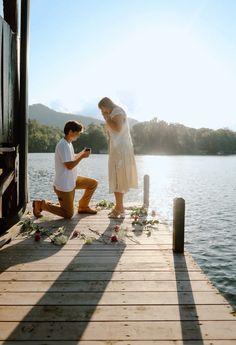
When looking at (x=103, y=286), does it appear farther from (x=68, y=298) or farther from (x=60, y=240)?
(x=60, y=240)

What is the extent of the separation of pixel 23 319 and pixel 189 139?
6792 inches

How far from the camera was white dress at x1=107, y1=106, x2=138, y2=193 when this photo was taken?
9.38m

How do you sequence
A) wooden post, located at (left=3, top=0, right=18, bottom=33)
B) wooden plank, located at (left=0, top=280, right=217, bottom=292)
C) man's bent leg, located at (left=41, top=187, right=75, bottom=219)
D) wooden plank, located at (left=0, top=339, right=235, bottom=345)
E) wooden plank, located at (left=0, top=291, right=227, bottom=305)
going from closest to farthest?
1. wooden plank, located at (left=0, top=339, right=235, bottom=345)
2. wooden plank, located at (left=0, top=291, right=227, bottom=305)
3. wooden plank, located at (left=0, top=280, right=217, bottom=292)
4. wooden post, located at (left=3, top=0, right=18, bottom=33)
5. man's bent leg, located at (left=41, top=187, right=75, bottom=219)

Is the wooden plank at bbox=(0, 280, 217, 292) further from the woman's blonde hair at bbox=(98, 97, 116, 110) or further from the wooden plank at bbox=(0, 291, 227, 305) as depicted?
the woman's blonde hair at bbox=(98, 97, 116, 110)

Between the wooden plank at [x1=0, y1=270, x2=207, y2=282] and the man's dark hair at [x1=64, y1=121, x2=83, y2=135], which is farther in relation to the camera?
the man's dark hair at [x1=64, y1=121, x2=83, y2=135]

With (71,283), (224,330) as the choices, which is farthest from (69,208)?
(224,330)

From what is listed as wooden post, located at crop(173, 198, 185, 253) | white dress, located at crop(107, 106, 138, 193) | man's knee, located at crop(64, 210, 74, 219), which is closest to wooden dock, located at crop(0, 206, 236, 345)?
wooden post, located at crop(173, 198, 185, 253)

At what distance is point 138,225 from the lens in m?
8.95

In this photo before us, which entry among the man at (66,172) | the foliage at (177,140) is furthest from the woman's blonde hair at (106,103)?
the foliage at (177,140)

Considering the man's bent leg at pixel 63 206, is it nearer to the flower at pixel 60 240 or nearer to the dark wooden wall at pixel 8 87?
the dark wooden wall at pixel 8 87

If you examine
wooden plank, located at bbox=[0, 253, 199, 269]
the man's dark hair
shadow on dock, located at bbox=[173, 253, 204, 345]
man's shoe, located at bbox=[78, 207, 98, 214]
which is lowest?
wooden plank, located at bbox=[0, 253, 199, 269]

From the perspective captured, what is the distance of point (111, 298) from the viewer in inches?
181

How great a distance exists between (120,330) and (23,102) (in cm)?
532

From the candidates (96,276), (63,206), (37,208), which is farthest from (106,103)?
(96,276)
